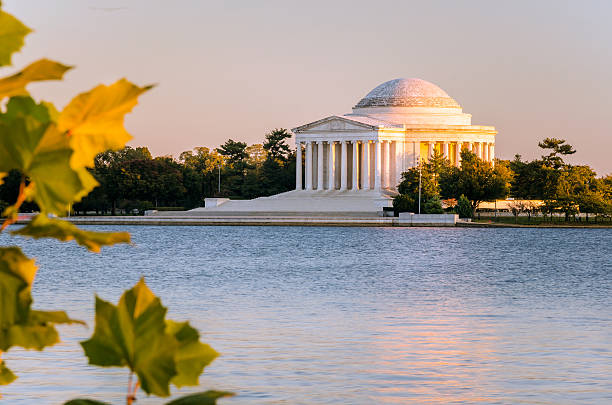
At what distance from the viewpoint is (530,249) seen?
83.7 metres

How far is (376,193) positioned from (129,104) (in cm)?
14377

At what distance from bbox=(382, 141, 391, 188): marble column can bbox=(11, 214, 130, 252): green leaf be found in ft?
495

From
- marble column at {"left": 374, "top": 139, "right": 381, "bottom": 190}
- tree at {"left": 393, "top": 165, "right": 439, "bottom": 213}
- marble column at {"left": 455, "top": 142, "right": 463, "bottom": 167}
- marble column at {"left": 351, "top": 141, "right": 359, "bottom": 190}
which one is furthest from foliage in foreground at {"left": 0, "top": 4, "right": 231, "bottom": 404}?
marble column at {"left": 455, "top": 142, "right": 463, "bottom": 167}

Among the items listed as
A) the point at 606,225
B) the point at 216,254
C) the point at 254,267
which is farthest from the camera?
the point at 606,225

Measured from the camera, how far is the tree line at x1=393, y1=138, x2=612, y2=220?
126 meters

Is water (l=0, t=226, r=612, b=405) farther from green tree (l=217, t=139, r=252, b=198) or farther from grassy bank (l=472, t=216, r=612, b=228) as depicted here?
green tree (l=217, t=139, r=252, b=198)

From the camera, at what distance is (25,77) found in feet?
7.55

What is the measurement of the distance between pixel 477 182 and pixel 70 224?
126419mm

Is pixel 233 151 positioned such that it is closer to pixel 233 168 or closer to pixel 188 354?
pixel 233 168

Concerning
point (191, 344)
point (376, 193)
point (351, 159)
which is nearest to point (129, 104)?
point (191, 344)

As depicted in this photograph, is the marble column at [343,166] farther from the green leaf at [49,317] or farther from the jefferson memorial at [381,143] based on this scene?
the green leaf at [49,317]

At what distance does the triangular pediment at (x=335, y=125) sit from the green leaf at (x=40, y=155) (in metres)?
147

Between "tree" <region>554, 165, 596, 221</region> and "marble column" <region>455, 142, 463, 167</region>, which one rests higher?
"marble column" <region>455, 142, 463, 167</region>

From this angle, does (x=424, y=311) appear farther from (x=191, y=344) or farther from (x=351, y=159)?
(x=351, y=159)
